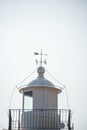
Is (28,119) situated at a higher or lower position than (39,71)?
lower

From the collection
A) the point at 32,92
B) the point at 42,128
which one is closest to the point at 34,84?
the point at 32,92

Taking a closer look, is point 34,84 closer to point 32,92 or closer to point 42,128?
point 32,92

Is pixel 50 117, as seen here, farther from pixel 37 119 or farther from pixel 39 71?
pixel 39 71

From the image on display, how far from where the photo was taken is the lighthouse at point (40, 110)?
24734mm

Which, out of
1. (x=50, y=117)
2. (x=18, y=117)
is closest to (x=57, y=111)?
(x=50, y=117)

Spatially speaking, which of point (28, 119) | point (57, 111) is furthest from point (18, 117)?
point (57, 111)

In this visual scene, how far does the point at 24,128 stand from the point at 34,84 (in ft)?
7.73

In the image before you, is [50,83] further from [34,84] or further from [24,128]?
[24,128]

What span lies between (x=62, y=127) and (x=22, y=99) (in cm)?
262

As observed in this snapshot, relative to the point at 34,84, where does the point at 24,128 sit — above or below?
below

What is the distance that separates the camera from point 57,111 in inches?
989

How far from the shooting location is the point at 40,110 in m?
25.0

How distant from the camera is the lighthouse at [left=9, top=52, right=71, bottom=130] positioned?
24734 mm

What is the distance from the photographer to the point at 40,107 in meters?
25.2
